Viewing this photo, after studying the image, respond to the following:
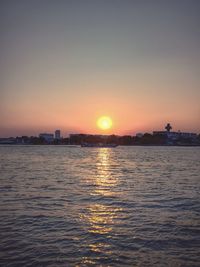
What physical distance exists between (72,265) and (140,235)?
4342 mm

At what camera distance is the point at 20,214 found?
58.5 feet

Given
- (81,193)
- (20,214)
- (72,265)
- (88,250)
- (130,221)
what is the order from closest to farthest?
(72,265) → (88,250) → (130,221) → (20,214) → (81,193)

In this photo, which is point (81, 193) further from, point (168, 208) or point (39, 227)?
point (39, 227)

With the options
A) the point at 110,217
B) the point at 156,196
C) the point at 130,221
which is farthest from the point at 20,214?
the point at 156,196

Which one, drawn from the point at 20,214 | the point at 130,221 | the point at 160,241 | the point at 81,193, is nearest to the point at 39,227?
the point at 20,214

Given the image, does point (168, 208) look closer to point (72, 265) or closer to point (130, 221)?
point (130, 221)

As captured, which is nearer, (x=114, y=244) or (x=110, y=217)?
(x=114, y=244)

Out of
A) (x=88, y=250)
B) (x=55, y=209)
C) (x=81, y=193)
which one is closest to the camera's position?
(x=88, y=250)

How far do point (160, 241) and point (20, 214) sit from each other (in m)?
8.50

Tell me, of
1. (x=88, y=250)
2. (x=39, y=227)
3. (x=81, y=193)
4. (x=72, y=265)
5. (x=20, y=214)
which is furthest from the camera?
(x=81, y=193)

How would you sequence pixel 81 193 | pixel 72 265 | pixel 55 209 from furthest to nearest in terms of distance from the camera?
pixel 81 193 → pixel 55 209 → pixel 72 265

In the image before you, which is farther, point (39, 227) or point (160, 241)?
point (39, 227)

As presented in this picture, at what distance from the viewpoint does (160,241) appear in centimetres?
1309

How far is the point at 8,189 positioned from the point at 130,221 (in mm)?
15070
